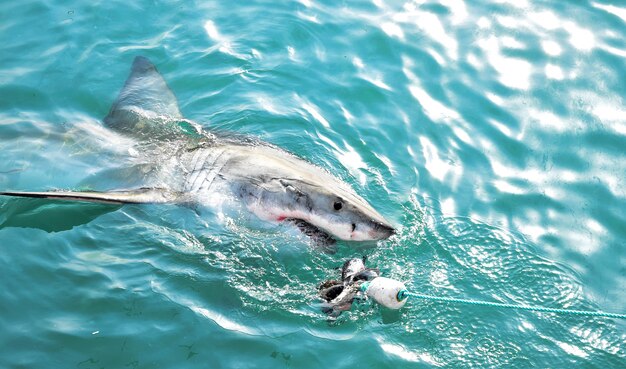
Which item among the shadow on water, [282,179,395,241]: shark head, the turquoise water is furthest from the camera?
the shadow on water

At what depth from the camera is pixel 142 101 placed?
22.7ft

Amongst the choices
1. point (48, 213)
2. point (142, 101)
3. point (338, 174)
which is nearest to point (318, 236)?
point (338, 174)

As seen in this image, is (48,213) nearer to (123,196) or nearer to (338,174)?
(123,196)

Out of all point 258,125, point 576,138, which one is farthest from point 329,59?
point 576,138

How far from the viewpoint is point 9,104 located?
7066 millimetres

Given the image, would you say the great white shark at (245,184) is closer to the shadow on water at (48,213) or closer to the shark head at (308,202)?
the shark head at (308,202)

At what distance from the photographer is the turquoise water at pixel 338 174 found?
4895mm

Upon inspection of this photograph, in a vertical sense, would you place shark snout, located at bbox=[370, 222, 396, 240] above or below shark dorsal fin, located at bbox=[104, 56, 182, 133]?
above

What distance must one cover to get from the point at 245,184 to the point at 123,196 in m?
0.93

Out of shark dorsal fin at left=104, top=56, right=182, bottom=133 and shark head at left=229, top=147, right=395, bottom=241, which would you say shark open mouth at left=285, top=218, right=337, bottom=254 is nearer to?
shark head at left=229, top=147, right=395, bottom=241

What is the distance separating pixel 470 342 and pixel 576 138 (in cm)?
308

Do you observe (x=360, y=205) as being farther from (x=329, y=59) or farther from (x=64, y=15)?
Answer: (x=64, y=15)

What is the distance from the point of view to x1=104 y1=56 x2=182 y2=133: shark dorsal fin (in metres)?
6.76

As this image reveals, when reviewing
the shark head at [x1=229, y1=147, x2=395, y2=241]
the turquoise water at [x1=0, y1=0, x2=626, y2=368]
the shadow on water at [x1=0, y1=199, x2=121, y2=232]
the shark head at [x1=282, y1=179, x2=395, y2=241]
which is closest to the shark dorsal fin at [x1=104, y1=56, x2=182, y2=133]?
the turquoise water at [x1=0, y1=0, x2=626, y2=368]
